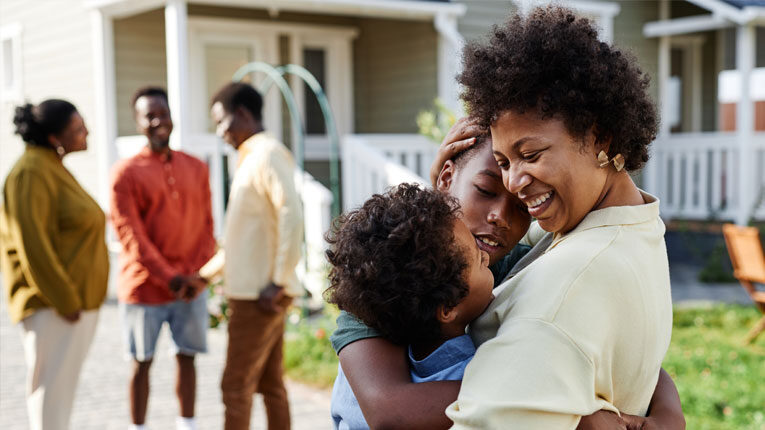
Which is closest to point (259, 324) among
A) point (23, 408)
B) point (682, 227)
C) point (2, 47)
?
point (23, 408)

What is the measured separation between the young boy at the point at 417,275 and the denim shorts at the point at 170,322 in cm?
400

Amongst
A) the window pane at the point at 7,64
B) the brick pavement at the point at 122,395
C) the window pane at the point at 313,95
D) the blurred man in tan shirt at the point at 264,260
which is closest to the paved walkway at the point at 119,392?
the brick pavement at the point at 122,395

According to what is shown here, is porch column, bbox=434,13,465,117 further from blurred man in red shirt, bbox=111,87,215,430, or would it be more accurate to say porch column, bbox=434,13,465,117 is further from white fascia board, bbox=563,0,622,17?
blurred man in red shirt, bbox=111,87,215,430

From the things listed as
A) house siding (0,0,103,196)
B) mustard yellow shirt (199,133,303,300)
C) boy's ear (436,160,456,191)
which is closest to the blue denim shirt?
boy's ear (436,160,456,191)

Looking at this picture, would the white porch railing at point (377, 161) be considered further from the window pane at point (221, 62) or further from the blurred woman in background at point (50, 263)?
the blurred woman in background at point (50, 263)

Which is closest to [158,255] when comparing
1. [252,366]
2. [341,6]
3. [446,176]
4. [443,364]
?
[252,366]

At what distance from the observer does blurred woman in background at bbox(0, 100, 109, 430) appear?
15.5 feet

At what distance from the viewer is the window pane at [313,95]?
549 inches

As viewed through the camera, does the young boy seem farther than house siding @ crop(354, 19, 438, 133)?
No

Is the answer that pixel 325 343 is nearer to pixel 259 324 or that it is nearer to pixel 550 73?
pixel 259 324

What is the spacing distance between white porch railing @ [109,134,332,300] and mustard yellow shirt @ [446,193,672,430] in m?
7.11

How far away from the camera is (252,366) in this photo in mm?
4707

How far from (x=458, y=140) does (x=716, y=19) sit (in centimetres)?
1329

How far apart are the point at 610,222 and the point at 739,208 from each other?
492 inches
